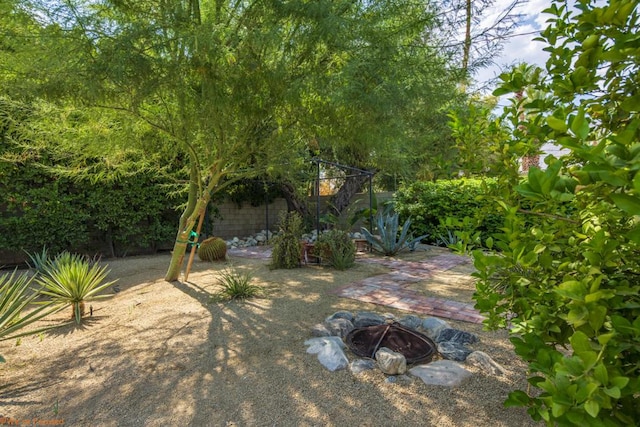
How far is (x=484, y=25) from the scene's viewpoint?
12.8 feet

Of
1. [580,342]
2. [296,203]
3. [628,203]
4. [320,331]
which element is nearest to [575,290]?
[580,342]

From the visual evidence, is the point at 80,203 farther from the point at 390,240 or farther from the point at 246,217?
the point at 390,240

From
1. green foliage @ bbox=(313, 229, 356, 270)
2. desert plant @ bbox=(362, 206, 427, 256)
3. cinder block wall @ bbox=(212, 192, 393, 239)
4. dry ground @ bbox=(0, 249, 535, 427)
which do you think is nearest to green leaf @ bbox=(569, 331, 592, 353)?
dry ground @ bbox=(0, 249, 535, 427)

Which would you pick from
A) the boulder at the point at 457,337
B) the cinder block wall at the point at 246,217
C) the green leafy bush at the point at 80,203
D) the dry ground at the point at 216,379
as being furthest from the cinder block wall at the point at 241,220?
the boulder at the point at 457,337

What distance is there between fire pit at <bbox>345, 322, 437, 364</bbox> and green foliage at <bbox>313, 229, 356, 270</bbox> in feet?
9.08

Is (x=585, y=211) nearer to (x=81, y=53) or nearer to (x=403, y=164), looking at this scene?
(x=81, y=53)

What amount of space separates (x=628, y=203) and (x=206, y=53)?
2855 mm

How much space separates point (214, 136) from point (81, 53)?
153cm

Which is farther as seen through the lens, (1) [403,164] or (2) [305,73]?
(1) [403,164]

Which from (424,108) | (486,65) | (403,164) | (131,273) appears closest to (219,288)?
(131,273)

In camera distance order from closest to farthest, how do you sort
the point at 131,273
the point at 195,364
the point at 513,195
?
1. the point at 513,195
2. the point at 195,364
3. the point at 131,273

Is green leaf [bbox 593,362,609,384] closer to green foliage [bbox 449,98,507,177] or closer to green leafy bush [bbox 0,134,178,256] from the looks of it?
green foliage [bbox 449,98,507,177]

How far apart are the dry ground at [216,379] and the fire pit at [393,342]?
0.32m

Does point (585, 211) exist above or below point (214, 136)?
below
